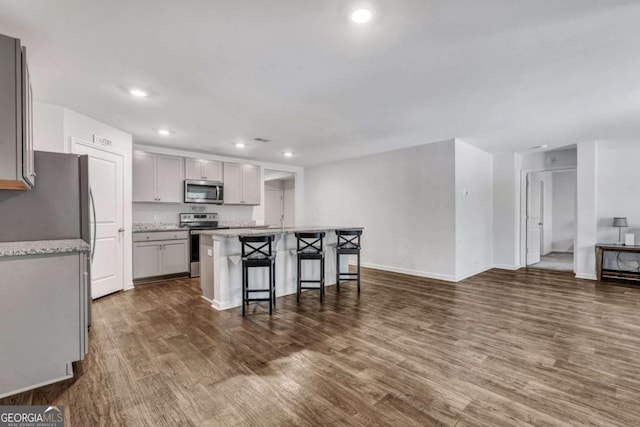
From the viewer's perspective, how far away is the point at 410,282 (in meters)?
5.03

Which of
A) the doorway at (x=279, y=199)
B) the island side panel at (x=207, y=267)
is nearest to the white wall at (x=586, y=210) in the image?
the island side panel at (x=207, y=267)

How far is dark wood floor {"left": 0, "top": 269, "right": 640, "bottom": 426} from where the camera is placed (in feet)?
5.81

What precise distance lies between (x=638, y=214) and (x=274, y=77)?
669cm

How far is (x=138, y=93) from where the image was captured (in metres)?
3.11

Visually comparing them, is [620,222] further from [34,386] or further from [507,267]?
[34,386]

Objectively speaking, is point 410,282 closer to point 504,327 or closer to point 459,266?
point 459,266

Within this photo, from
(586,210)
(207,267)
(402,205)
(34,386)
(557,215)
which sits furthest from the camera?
(557,215)

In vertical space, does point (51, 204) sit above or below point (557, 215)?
above

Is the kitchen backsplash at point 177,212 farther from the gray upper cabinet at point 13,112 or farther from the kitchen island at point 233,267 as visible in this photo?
the gray upper cabinet at point 13,112

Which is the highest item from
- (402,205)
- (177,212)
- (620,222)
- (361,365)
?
(402,205)

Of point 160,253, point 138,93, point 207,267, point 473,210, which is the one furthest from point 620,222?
point 160,253

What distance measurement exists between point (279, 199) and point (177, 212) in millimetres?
4834

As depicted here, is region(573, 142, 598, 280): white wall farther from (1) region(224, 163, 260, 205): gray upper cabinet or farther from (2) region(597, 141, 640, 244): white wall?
(1) region(224, 163, 260, 205): gray upper cabinet

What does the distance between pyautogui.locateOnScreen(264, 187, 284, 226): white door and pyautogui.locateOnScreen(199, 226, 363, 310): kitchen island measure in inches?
221
